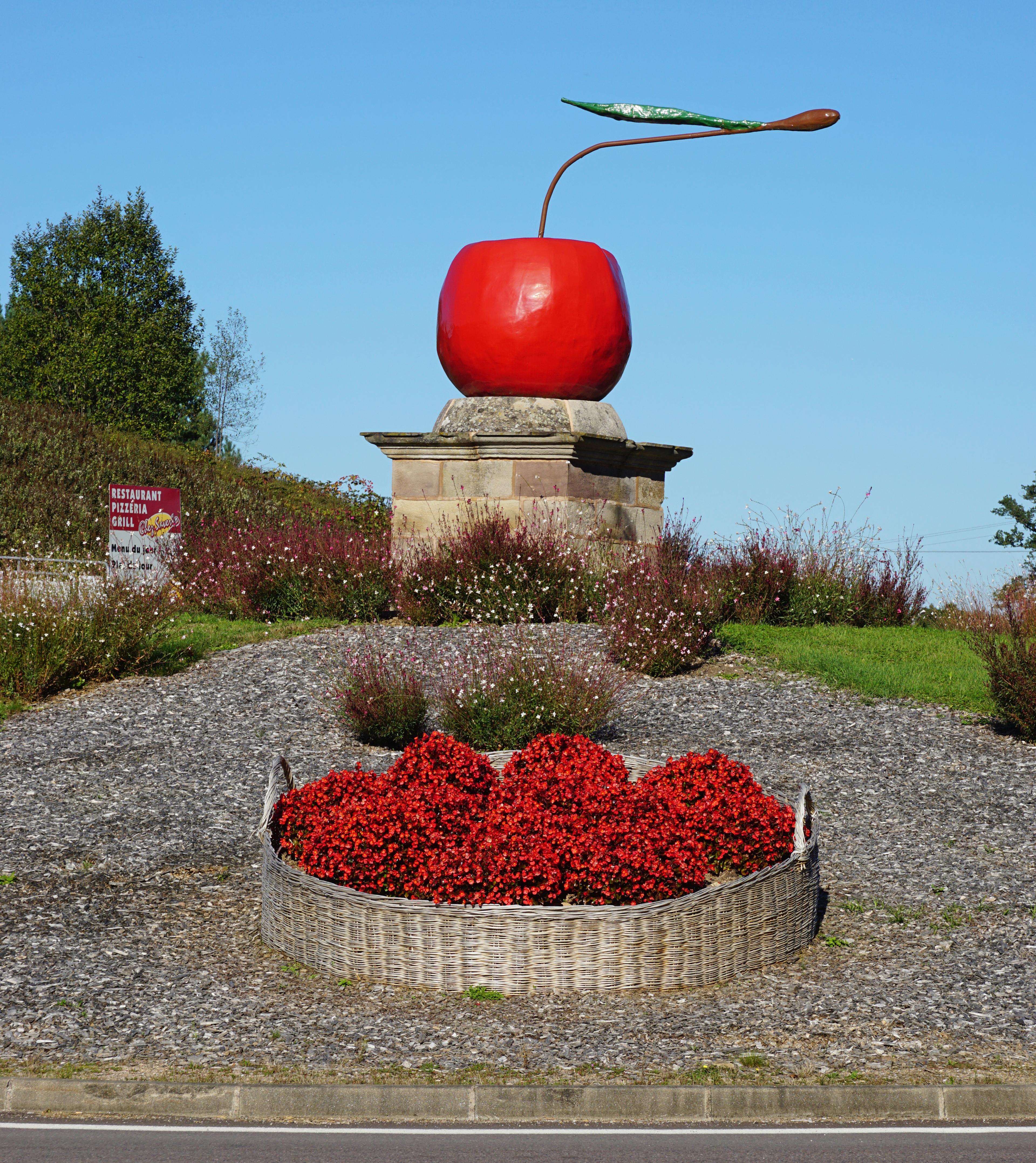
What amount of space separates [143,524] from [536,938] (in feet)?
44.3

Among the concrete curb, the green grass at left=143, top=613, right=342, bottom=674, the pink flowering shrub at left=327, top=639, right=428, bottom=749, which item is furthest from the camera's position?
the green grass at left=143, top=613, right=342, bottom=674

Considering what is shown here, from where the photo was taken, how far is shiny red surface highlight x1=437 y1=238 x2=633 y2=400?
48.2 ft

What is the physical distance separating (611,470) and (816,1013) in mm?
10367

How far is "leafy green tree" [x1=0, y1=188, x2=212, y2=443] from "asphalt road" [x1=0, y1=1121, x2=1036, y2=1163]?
34.2 metres

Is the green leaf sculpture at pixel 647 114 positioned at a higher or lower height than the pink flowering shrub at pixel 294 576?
higher

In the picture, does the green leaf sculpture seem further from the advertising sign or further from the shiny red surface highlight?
the advertising sign

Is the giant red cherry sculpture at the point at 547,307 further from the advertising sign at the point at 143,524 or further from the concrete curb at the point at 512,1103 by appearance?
the concrete curb at the point at 512,1103

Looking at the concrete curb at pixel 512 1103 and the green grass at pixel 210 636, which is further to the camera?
the green grass at pixel 210 636

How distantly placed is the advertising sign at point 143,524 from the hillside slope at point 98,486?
3.43 ft

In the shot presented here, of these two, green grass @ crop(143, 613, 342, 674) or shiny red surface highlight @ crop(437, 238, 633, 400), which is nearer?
green grass @ crop(143, 613, 342, 674)

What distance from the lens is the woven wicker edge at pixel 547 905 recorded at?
18.4 feet

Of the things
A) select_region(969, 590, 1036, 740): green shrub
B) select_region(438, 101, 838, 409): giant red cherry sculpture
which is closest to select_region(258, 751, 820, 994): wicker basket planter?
select_region(969, 590, 1036, 740): green shrub

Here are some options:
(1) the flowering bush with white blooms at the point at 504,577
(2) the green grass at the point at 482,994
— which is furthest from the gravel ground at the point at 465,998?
(1) the flowering bush with white blooms at the point at 504,577

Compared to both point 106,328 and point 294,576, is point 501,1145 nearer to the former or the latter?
point 294,576
